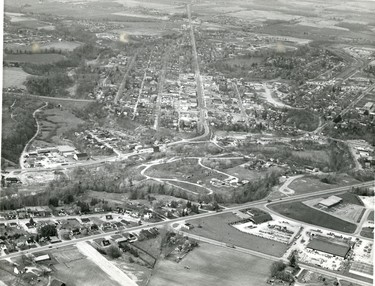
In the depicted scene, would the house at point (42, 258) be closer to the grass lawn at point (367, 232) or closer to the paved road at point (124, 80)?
the grass lawn at point (367, 232)

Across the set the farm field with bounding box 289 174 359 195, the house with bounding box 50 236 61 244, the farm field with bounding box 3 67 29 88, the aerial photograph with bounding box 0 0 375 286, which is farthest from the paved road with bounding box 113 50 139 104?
the house with bounding box 50 236 61 244

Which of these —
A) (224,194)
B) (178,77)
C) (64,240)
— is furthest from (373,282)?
(178,77)

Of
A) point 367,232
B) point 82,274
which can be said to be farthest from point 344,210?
point 82,274

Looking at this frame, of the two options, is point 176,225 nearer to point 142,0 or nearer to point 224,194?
point 224,194

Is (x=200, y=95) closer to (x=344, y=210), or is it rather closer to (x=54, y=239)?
(x=344, y=210)

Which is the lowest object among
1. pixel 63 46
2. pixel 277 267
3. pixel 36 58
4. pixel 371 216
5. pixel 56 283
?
pixel 56 283

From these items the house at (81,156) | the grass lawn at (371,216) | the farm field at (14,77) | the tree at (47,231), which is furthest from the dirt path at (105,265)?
the farm field at (14,77)

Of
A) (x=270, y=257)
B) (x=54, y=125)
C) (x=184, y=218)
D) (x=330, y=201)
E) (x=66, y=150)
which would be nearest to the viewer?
(x=270, y=257)
